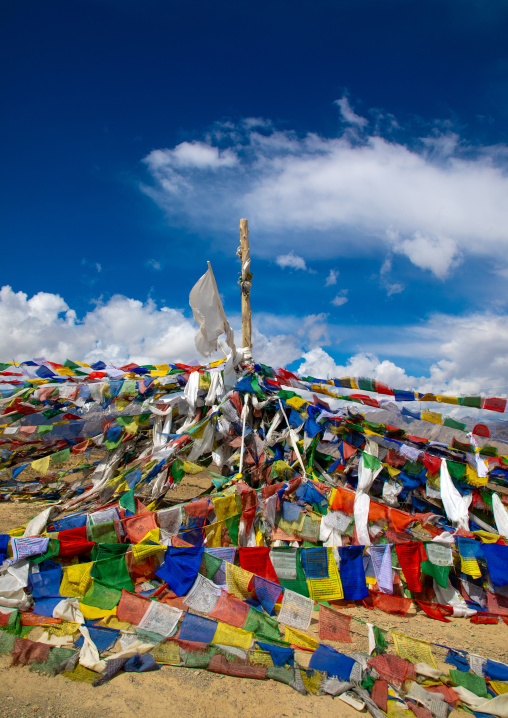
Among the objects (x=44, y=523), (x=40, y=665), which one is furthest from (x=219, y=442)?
(x=40, y=665)

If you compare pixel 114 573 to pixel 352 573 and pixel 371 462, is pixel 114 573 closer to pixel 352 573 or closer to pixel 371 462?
pixel 352 573

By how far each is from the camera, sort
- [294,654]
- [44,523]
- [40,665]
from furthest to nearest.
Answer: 1. [44,523]
2. [294,654]
3. [40,665]

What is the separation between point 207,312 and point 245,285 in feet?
6.24

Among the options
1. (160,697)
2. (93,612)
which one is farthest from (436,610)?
(93,612)

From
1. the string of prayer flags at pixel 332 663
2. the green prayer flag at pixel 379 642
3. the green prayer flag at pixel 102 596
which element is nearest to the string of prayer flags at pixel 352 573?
the green prayer flag at pixel 379 642

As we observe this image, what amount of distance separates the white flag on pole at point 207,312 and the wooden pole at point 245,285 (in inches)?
54.4

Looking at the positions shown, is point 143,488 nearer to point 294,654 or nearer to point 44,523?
point 44,523

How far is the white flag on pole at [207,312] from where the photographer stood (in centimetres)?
681

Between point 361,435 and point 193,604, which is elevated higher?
point 361,435

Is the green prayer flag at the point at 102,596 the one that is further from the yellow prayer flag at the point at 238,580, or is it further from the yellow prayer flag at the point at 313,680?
the yellow prayer flag at the point at 313,680

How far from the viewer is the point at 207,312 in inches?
275

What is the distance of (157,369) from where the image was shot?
34.6ft

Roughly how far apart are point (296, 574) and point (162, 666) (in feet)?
6.67

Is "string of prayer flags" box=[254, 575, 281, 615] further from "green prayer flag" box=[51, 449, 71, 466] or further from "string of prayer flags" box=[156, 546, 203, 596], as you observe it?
"green prayer flag" box=[51, 449, 71, 466]
